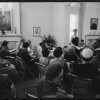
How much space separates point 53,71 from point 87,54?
411 mm

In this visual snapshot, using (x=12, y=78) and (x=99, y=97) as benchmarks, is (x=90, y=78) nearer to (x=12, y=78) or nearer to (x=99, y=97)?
(x=99, y=97)

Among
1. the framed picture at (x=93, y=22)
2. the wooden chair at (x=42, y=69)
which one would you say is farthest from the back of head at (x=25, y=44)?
the framed picture at (x=93, y=22)

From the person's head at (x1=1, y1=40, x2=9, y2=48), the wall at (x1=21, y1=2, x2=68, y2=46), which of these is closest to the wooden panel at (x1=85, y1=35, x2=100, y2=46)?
the wall at (x1=21, y1=2, x2=68, y2=46)

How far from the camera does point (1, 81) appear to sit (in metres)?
2.07

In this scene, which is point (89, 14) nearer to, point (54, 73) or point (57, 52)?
point (57, 52)

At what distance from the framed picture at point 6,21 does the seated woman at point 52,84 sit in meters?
0.72

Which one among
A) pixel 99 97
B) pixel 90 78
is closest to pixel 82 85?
pixel 90 78

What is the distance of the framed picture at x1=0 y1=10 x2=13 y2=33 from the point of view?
2.25m

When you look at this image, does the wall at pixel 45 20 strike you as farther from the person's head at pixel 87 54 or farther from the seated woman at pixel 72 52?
the person's head at pixel 87 54

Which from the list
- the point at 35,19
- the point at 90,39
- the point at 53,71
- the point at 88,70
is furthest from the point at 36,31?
the point at 88,70

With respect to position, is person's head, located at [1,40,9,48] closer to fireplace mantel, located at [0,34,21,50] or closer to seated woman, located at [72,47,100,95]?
fireplace mantel, located at [0,34,21,50]

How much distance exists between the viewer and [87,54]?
2.01 meters

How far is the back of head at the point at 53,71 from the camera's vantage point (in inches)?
76.8

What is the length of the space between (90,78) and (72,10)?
0.77m
